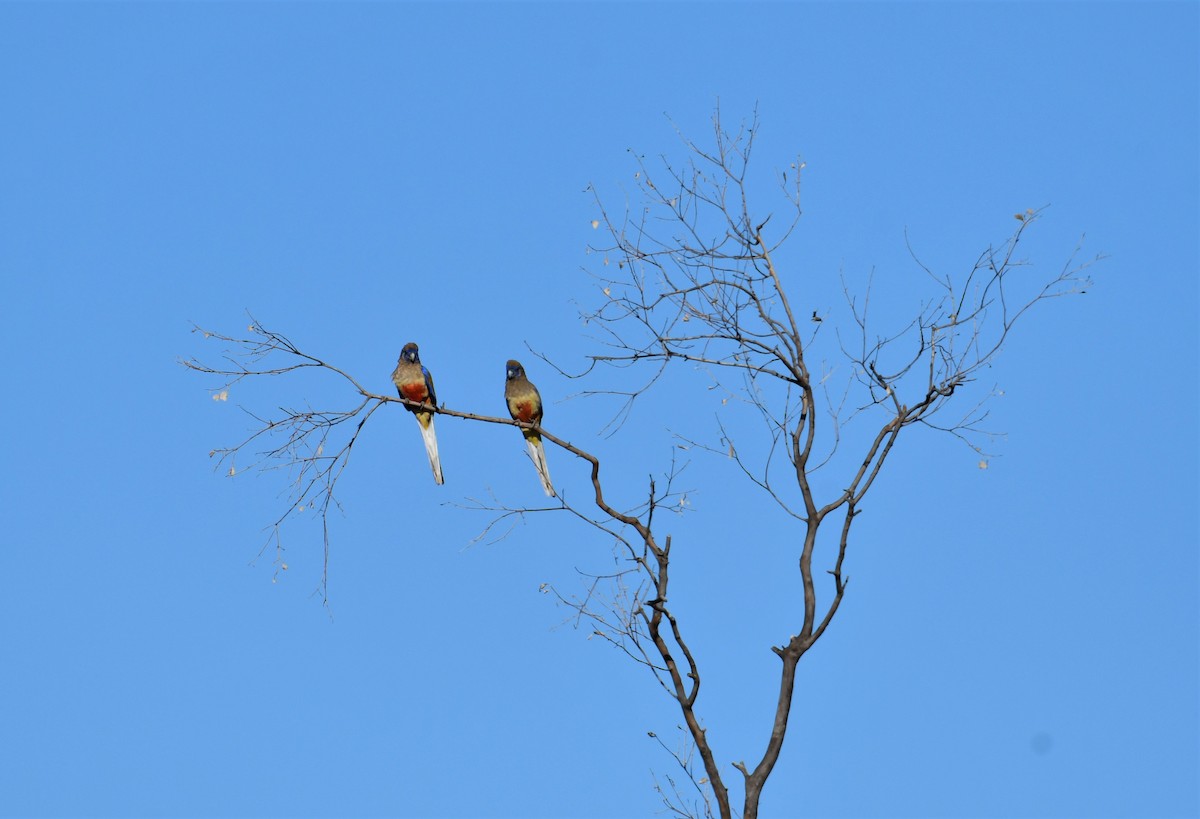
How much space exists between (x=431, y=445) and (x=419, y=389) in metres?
0.59

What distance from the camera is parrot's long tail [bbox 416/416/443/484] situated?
10492mm

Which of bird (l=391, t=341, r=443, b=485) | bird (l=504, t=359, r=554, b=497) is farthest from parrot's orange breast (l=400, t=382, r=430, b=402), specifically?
bird (l=504, t=359, r=554, b=497)

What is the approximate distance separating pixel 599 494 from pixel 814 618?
1.26 meters

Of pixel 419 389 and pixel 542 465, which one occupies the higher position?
pixel 419 389

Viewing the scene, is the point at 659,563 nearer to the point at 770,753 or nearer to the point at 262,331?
the point at 770,753

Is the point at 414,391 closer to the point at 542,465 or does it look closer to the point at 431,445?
the point at 431,445

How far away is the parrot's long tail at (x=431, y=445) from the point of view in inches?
413

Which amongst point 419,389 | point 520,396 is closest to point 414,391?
point 419,389

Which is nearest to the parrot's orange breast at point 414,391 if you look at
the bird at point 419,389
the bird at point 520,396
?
the bird at point 419,389

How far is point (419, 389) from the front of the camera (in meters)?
10.9

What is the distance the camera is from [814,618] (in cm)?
669

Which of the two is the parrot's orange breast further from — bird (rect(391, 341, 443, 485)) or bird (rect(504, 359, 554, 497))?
bird (rect(504, 359, 554, 497))

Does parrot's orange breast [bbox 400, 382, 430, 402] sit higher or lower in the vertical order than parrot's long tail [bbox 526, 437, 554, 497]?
higher

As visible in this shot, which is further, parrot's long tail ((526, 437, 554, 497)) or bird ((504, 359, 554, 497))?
bird ((504, 359, 554, 497))
